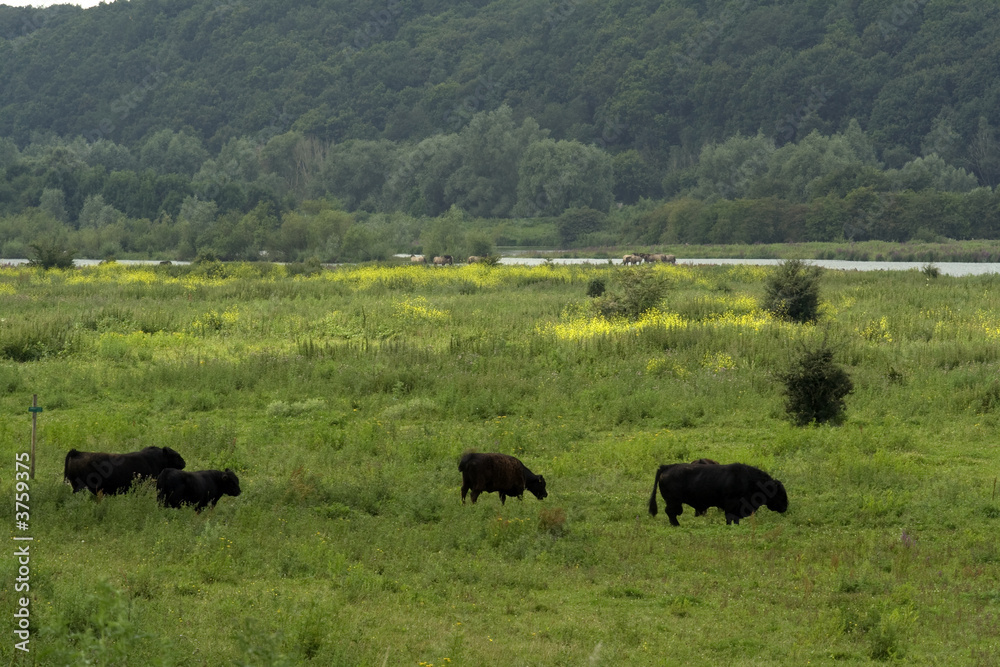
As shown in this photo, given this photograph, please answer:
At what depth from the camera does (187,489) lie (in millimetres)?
11883

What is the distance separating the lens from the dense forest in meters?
94.1

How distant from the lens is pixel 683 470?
1216 centimetres

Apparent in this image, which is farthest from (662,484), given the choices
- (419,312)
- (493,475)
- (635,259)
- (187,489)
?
(635,259)

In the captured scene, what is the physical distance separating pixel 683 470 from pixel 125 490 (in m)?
6.74

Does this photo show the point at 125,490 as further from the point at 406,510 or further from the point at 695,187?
the point at 695,187

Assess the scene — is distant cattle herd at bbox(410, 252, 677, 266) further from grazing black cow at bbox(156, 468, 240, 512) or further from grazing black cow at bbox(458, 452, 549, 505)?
grazing black cow at bbox(156, 468, 240, 512)

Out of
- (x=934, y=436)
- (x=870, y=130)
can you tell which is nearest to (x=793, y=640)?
(x=934, y=436)

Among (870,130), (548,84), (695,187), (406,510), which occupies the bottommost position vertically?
(406,510)

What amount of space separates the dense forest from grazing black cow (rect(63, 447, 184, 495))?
62.0m

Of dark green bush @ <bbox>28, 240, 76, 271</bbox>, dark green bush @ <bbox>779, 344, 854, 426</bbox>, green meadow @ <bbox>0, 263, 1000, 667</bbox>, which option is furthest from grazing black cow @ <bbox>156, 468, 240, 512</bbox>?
dark green bush @ <bbox>28, 240, 76, 271</bbox>

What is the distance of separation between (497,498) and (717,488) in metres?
2.90

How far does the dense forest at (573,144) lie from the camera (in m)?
94.1

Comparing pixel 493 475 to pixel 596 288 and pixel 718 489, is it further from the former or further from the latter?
A: pixel 596 288

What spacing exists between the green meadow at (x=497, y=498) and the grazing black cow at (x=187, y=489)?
29 cm
